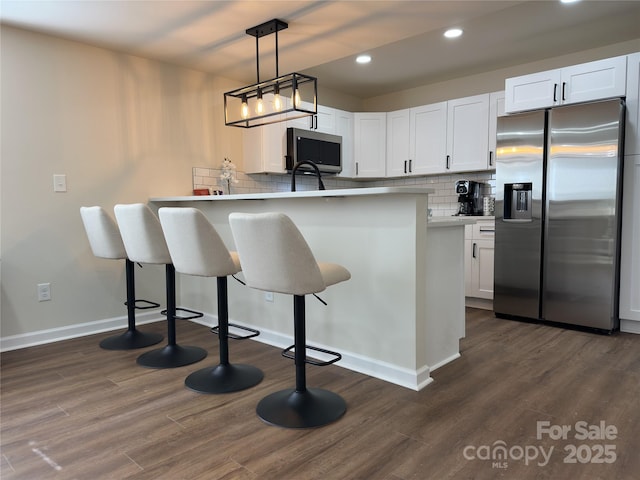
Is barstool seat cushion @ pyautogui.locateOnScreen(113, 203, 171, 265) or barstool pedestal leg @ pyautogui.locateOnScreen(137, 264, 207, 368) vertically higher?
barstool seat cushion @ pyautogui.locateOnScreen(113, 203, 171, 265)

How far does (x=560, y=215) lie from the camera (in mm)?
3559

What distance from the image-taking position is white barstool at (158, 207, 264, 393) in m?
2.23

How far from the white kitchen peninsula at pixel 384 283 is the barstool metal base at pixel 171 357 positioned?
583 mm

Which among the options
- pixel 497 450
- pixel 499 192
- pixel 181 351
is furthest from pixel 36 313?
pixel 499 192

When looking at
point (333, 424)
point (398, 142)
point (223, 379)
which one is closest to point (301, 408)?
point (333, 424)

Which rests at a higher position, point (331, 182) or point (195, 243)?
point (331, 182)

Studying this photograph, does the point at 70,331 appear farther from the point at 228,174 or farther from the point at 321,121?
the point at 321,121

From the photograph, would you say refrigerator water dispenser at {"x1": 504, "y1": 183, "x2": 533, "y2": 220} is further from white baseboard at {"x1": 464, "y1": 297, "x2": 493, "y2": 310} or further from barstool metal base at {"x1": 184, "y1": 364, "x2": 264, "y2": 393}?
barstool metal base at {"x1": 184, "y1": 364, "x2": 264, "y2": 393}

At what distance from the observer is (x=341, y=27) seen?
10.4 ft

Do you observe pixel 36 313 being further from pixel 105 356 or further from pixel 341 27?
pixel 341 27

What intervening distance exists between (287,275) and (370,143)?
13.1 ft

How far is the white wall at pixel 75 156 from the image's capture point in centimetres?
313

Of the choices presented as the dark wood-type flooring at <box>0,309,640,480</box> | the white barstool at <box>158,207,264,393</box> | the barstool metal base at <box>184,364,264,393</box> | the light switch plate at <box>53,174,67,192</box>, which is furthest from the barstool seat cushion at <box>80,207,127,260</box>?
the barstool metal base at <box>184,364,264,393</box>

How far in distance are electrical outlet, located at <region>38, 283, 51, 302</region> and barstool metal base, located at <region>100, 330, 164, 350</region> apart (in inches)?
21.9
